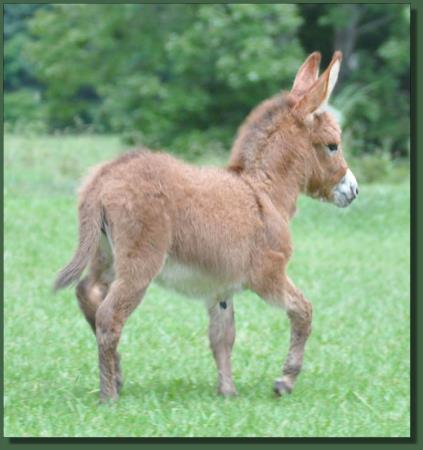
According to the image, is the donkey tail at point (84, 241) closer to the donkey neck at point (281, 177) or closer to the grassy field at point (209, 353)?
the grassy field at point (209, 353)

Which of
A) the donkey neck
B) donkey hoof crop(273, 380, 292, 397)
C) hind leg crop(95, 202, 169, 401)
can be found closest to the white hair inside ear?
the donkey neck

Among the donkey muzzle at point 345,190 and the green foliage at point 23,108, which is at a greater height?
the donkey muzzle at point 345,190

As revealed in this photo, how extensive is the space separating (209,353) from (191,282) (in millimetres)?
1684

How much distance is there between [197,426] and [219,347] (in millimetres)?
1120

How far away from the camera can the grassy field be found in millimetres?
5559

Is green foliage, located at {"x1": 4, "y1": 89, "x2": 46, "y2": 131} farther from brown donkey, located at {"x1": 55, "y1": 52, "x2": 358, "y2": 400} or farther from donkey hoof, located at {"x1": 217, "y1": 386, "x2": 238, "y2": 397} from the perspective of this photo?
donkey hoof, located at {"x1": 217, "y1": 386, "x2": 238, "y2": 397}

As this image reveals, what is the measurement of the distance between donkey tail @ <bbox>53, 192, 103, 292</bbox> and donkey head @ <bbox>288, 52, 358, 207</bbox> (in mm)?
1465

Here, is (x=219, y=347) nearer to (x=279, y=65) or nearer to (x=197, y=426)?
(x=197, y=426)

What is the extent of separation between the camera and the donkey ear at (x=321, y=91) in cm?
627

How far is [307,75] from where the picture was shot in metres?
6.93

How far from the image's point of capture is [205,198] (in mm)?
6039

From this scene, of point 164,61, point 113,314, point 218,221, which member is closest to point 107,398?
point 113,314

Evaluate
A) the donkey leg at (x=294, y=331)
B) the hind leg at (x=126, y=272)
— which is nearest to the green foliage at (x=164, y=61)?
the donkey leg at (x=294, y=331)

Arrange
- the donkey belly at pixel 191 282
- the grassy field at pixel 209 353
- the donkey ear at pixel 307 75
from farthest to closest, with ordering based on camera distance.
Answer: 1. the donkey ear at pixel 307 75
2. the donkey belly at pixel 191 282
3. the grassy field at pixel 209 353
